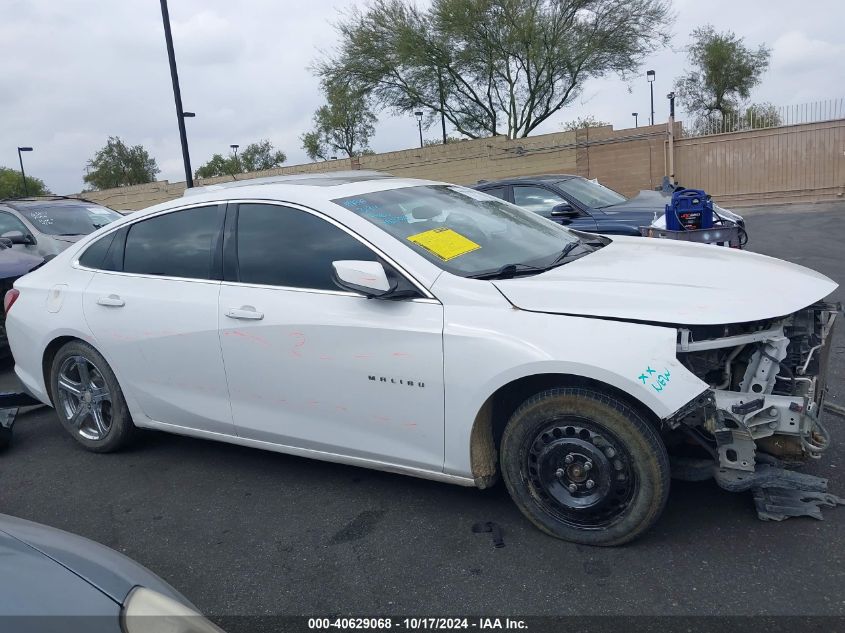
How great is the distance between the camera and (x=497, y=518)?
3354mm

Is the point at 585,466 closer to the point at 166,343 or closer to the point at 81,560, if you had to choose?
the point at 81,560

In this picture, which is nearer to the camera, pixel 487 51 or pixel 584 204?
pixel 584 204

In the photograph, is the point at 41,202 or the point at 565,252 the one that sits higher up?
the point at 41,202

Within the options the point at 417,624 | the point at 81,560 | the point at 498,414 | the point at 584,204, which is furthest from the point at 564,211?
the point at 81,560

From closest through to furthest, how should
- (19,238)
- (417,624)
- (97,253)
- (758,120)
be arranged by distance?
1. (417,624)
2. (97,253)
3. (19,238)
4. (758,120)

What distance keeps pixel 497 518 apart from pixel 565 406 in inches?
30.1

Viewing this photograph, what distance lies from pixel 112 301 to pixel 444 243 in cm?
208

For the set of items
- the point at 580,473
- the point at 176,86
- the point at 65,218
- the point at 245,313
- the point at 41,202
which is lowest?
the point at 580,473

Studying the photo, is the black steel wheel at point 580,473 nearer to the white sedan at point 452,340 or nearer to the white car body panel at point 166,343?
the white sedan at point 452,340

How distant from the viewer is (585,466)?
2.95 metres

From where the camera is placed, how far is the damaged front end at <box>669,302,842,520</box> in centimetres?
280

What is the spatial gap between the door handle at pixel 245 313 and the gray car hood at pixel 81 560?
5.49 ft

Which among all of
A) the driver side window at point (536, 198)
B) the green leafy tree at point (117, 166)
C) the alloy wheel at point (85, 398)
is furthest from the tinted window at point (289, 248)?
the green leafy tree at point (117, 166)

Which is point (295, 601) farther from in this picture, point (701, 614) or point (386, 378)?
point (701, 614)
